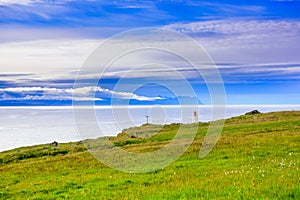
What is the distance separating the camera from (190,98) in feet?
99.0

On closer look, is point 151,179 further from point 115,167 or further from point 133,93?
point 115,167

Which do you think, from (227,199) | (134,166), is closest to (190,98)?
(134,166)

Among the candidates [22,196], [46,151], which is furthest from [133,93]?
[46,151]

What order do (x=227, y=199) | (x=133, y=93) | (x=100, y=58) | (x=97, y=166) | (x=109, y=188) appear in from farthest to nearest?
(x=97, y=166) < (x=133, y=93) < (x=100, y=58) < (x=109, y=188) < (x=227, y=199)

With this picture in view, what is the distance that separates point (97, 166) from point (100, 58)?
521 inches

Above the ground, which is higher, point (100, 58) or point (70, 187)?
point (100, 58)

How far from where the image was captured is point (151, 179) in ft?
81.9

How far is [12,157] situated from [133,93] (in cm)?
3990

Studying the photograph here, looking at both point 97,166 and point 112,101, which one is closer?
point 112,101

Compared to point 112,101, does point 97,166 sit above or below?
below

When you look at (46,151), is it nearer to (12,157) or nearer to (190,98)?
(12,157)

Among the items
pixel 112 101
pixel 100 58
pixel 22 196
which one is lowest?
pixel 22 196

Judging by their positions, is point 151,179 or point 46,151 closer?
point 151,179

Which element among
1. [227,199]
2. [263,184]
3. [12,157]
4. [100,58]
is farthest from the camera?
[12,157]
